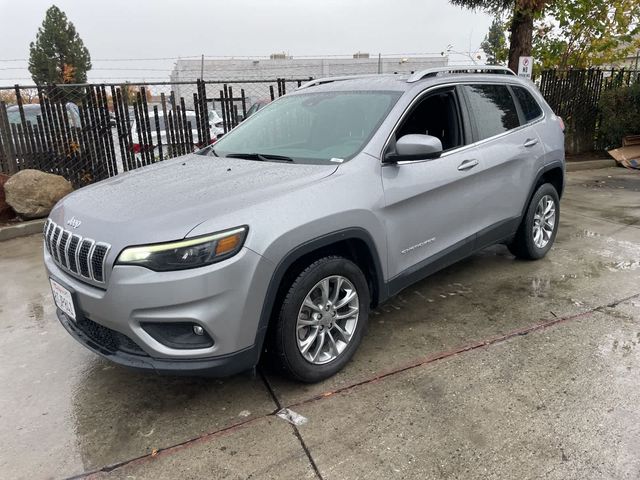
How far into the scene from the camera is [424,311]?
12.9ft

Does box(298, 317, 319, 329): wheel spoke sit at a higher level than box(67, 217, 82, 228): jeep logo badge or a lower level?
lower

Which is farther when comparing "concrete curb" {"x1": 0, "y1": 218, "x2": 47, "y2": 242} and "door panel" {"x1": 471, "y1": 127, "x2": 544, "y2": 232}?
"concrete curb" {"x1": 0, "y1": 218, "x2": 47, "y2": 242}

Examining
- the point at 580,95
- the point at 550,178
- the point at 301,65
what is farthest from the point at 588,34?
the point at 301,65

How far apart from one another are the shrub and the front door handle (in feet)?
30.2

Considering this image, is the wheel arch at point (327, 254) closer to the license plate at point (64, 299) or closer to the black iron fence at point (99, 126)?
the license plate at point (64, 299)

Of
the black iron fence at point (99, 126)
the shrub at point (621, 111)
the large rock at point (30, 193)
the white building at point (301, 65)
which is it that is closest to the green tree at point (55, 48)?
the white building at point (301, 65)

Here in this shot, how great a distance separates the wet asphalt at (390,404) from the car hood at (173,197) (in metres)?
1.04

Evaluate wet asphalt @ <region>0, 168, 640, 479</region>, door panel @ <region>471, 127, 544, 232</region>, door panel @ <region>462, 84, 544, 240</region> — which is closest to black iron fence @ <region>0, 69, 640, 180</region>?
wet asphalt @ <region>0, 168, 640, 479</region>

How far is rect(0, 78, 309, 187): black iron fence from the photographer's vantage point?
7.25 metres

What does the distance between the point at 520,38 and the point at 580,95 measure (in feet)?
8.03

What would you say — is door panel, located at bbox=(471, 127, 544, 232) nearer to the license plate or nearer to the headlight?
the headlight

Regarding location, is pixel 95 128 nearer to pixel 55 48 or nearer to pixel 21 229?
pixel 21 229

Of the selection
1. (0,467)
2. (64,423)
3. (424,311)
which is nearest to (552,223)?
(424,311)

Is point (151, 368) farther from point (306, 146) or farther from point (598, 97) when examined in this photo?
point (598, 97)
